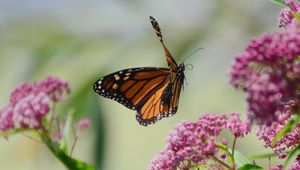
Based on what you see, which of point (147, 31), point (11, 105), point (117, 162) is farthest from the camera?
point (117, 162)

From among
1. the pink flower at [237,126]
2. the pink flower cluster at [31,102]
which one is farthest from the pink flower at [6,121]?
the pink flower at [237,126]

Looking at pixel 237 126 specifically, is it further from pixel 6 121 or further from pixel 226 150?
pixel 6 121

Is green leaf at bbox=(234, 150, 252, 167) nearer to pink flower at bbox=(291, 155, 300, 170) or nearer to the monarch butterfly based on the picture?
pink flower at bbox=(291, 155, 300, 170)

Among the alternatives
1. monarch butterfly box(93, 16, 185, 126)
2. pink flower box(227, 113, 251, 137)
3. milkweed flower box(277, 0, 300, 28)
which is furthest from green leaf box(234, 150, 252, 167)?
monarch butterfly box(93, 16, 185, 126)

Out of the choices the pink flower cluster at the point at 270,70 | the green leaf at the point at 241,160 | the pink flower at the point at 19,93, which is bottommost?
the pink flower at the point at 19,93

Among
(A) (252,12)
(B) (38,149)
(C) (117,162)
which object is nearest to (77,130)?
(B) (38,149)

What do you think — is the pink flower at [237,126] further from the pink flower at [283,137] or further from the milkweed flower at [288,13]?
the milkweed flower at [288,13]

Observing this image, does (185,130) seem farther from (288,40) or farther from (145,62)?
(145,62)
